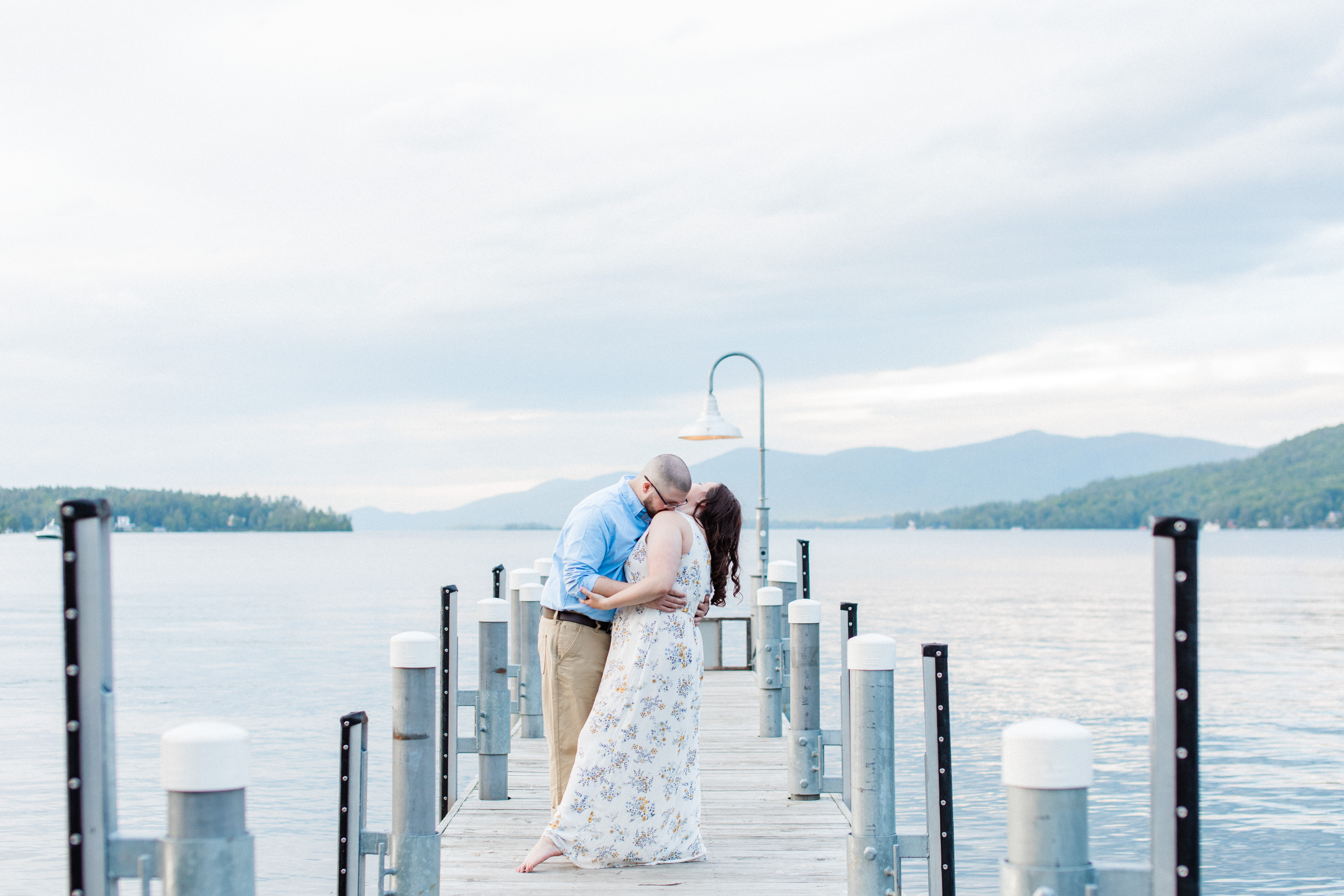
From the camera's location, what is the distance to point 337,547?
178750 mm

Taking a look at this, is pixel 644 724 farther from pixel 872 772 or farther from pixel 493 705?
pixel 493 705

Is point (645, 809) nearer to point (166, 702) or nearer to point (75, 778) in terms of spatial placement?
point (75, 778)

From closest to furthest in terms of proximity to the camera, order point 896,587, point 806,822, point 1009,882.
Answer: point 1009,882, point 806,822, point 896,587

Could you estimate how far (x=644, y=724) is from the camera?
551 cm

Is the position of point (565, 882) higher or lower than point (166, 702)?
higher

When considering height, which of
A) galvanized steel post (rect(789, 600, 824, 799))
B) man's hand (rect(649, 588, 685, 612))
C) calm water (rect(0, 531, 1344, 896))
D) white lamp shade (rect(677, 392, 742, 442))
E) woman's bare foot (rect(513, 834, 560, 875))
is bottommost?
calm water (rect(0, 531, 1344, 896))

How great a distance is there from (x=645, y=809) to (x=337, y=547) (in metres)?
180

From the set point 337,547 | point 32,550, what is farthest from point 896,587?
→ point 32,550

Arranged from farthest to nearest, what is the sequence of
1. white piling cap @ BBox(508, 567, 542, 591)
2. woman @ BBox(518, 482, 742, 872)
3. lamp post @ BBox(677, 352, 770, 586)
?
lamp post @ BBox(677, 352, 770, 586)
white piling cap @ BBox(508, 567, 542, 591)
woman @ BBox(518, 482, 742, 872)

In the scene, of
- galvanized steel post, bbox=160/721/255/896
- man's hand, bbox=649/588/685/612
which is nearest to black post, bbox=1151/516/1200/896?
galvanized steel post, bbox=160/721/255/896

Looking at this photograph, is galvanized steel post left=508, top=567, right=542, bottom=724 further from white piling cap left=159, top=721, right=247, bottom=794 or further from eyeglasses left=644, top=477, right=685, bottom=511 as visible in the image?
white piling cap left=159, top=721, right=247, bottom=794

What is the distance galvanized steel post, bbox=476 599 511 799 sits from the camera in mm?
7070

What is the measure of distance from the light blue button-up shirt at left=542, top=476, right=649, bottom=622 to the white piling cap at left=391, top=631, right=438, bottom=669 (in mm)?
986

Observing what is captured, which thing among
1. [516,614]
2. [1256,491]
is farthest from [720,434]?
[1256,491]
